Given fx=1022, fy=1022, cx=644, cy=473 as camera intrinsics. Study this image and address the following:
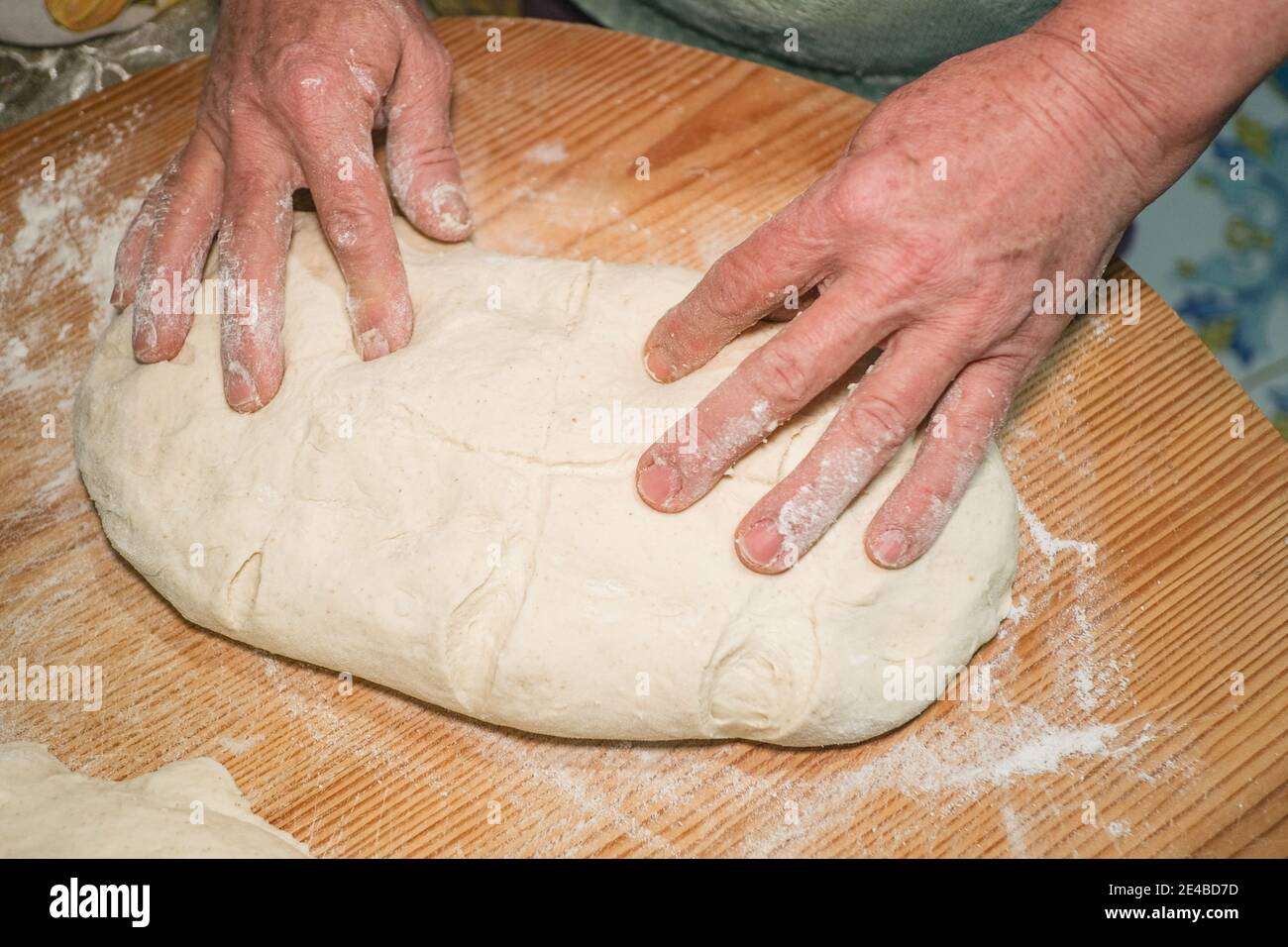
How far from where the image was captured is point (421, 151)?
8.25 feet

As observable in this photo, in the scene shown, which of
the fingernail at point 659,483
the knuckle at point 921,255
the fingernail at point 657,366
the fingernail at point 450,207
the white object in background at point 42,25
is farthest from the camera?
the white object in background at point 42,25

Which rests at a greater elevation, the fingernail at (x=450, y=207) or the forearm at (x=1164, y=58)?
the forearm at (x=1164, y=58)

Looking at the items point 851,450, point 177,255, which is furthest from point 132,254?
point 851,450

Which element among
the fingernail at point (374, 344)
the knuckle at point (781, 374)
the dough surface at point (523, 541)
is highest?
the knuckle at point (781, 374)

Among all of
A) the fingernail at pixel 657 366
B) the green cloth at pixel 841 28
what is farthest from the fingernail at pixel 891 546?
the green cloth at pixel 841 28

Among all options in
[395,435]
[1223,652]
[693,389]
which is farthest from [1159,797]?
[395,435]

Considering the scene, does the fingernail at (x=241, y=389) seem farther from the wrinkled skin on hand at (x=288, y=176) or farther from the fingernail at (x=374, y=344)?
the fingernail at (x=374, y=344)

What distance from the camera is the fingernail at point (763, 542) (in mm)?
1994

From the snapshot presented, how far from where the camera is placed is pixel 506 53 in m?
3.15

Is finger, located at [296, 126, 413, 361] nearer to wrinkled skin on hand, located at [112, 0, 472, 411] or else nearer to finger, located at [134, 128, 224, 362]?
wrinkled skin on hand, located at [112, 0, 472, 411]

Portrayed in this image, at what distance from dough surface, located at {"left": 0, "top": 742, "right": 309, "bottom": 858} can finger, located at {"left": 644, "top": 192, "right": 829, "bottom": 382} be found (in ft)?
4.36

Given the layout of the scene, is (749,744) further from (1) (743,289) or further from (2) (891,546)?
(1) (743,289)

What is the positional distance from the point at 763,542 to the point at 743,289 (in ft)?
1.63

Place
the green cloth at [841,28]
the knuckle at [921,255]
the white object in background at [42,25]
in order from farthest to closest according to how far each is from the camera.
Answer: the white object in background at [42,25] → the green cloth at [841,28] → the knuckle at [921,255]
